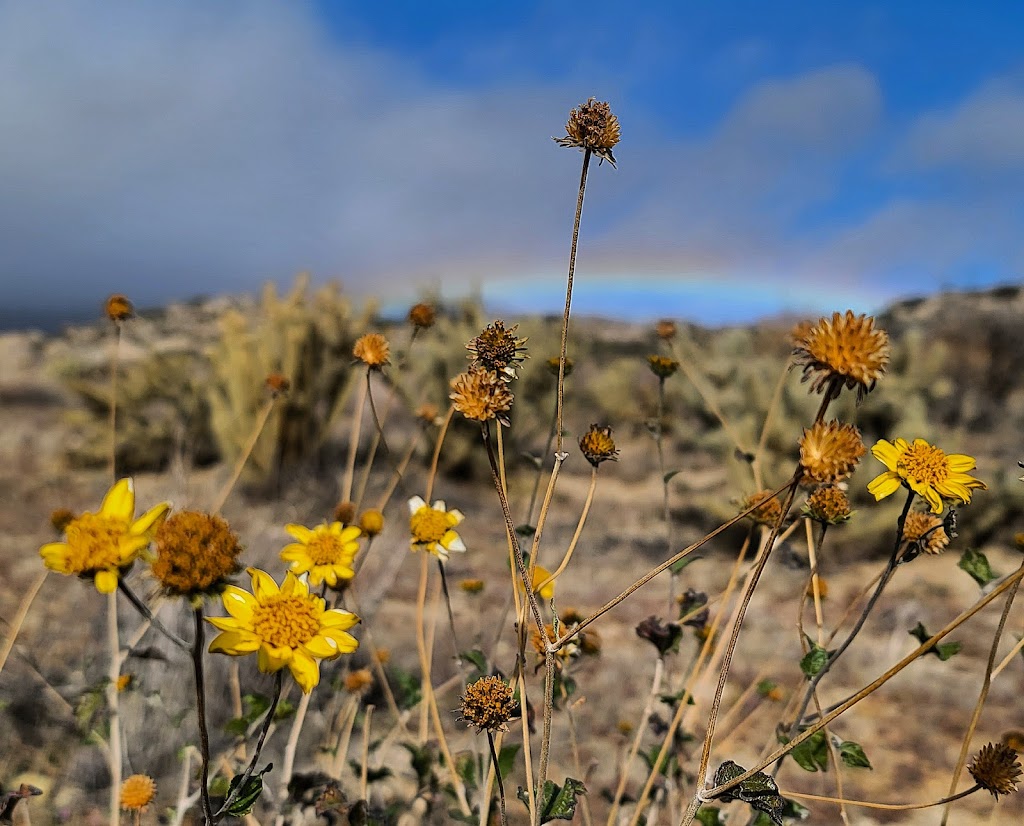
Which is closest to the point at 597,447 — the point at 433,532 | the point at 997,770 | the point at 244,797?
the point at 433,532

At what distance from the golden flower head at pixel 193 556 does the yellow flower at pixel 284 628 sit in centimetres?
7

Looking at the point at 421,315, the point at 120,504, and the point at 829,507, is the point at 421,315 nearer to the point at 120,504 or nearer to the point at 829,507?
the point at 120,504

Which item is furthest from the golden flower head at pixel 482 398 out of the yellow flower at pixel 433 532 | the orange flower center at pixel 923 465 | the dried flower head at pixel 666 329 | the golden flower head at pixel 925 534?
the dried flower head at pixel 666 329

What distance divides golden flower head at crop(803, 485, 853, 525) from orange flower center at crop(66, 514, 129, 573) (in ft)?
3.53

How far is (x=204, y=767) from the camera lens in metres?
0.78

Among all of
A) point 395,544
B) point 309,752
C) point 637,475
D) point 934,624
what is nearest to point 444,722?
point 309,752

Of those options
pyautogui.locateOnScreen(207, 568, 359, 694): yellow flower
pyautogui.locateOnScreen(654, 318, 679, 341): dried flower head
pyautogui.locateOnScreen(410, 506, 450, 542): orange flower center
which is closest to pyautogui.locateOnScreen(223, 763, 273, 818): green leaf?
pyautogui.locateOnScreen(207, 568, 359, 694): yellow flower

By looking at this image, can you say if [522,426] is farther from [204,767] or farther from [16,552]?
[204,767]

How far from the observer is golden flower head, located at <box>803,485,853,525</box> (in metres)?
1.12

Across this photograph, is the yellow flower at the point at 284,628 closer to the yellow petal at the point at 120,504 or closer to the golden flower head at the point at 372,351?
the yellow petal at the point at 120,504

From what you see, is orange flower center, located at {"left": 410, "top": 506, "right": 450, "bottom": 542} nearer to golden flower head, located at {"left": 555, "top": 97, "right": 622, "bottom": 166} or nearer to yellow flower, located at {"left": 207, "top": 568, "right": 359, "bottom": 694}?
yellow flower, located at {"left": 207, "top": 568, "right": 359, "bottom": 694}

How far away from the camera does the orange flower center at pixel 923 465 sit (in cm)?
103

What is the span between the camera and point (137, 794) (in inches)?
54.9

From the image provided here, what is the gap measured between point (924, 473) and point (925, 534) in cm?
14
